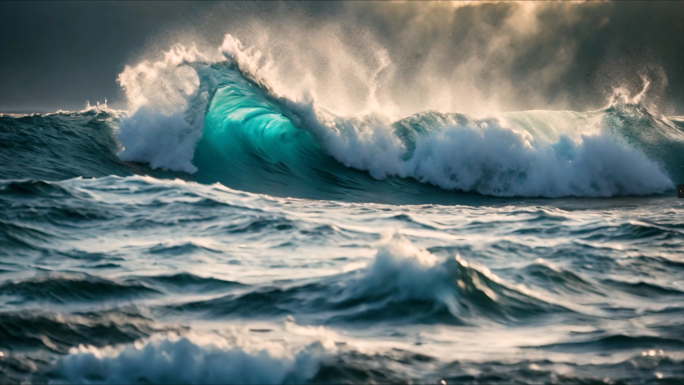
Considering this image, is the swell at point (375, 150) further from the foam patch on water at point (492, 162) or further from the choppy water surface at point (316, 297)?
the choppy water surface at point (316, 297)

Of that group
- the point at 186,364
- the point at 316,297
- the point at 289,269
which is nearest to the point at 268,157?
the point at 289,269

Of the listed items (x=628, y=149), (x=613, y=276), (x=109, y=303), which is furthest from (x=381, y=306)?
(x=628, y=149)

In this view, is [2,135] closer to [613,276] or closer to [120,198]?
[120,198]

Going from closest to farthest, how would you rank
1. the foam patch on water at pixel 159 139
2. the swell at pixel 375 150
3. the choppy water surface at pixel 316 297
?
the choppy water surface at pixel 316 297
the foam patch on water at pixel 159 139
the swell at pixel 375 150

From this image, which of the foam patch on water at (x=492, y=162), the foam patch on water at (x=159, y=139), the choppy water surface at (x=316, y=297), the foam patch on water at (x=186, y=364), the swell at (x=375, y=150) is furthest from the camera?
the foam patch on water at (x=492, y=162)

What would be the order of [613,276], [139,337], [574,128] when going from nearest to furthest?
[139,337]
[613,276]
[574,128]

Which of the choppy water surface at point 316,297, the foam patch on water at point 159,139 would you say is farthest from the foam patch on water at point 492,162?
the choppy water surface at point 316,297
